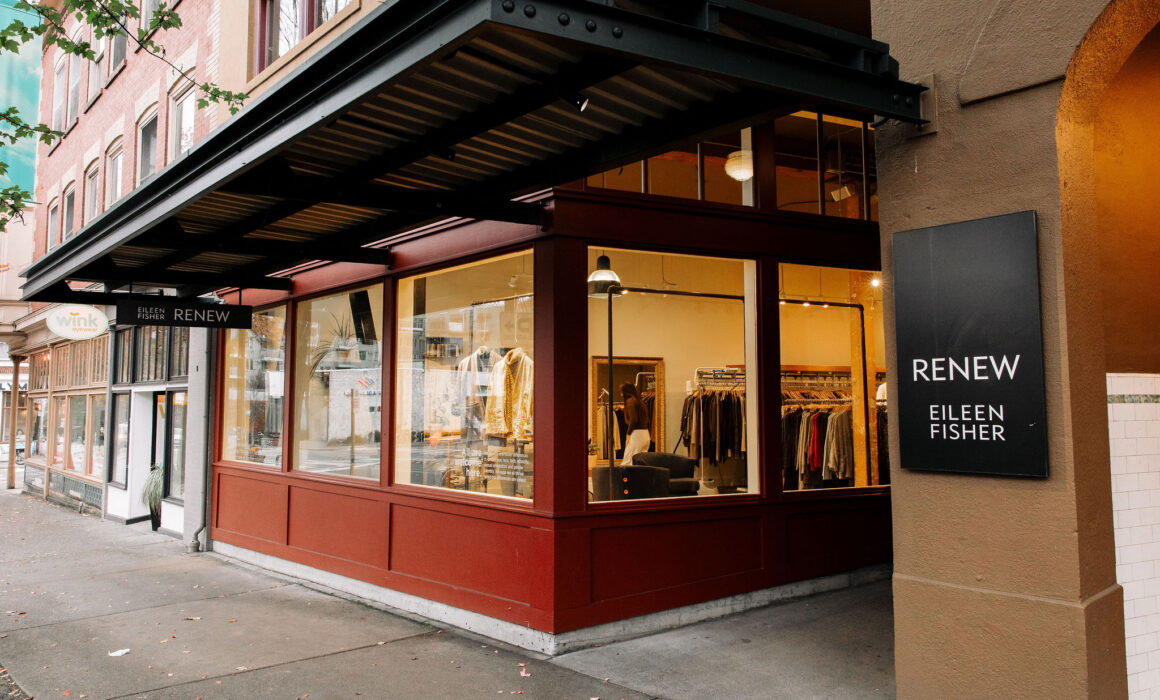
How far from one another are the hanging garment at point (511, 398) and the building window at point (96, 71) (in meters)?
13.9

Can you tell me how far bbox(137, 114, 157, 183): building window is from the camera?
45.0 ft

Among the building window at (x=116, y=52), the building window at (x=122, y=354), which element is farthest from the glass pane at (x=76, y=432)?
the building window at (x=116, y=52)

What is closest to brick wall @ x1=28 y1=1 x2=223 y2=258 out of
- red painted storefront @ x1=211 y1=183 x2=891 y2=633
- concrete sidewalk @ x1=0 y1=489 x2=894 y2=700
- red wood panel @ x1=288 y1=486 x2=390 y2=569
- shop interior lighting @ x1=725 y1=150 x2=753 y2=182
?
red wood panel @ x1=288 y1=486 x2=390 y2=569

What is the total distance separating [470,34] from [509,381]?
4.19 meters

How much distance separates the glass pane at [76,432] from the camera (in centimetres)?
1620

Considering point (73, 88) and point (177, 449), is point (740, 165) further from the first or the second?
point (73, 88)

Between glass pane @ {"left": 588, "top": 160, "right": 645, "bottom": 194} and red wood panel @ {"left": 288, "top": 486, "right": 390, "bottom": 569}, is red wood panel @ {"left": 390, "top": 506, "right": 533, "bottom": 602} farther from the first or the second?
glass pane @ {"left": 588, "top": 160, "right": 645, "bottom": 194}

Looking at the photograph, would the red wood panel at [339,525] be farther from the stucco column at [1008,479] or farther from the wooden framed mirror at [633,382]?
the stucco column at [1008,479]

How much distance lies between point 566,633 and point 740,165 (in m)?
4.46

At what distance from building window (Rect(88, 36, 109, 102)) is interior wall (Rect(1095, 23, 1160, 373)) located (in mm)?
17748

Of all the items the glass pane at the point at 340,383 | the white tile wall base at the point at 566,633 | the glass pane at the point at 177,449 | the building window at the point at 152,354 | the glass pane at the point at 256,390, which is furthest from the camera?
the building window at the point at 152,354

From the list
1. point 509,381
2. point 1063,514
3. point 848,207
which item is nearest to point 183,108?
point 509,381

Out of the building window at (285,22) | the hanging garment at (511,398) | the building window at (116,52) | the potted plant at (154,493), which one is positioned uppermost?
the building window at (116,52)

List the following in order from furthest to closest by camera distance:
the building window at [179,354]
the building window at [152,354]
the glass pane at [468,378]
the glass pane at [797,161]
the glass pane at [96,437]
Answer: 1. the glass pane at [96,437]
2. the building window at [152,354]
3. the building window at [179,354]
4. the glass pane at [797,161]
5. the glass pane at [468,378]
